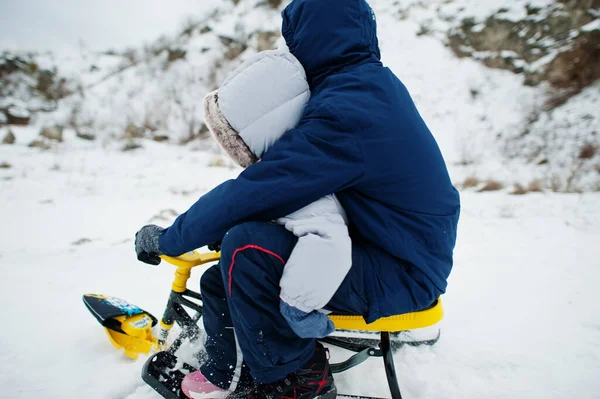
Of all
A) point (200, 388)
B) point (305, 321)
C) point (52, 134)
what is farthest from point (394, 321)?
point (52, 134)

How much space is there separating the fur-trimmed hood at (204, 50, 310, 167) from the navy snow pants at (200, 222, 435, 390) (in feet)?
1.02

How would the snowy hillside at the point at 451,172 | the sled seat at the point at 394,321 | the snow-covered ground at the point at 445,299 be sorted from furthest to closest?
1. the snowy hillside at the point at 451,172
2. the snow-covered ground at the point at 445,299
3. the sled seat at the point at 394,321

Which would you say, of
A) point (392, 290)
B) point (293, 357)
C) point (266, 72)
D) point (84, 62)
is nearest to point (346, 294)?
point (392, 290)

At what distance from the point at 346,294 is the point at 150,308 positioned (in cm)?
145

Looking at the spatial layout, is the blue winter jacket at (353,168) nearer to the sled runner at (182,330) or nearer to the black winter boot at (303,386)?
the sled runner at (182,330)

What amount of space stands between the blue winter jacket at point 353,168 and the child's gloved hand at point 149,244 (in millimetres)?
87

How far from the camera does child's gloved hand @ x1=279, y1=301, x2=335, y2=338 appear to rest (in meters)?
0.99

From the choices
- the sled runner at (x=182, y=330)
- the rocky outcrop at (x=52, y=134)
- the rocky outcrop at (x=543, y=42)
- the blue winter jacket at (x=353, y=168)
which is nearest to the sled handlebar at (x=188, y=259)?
the sled runner at (x=182, y=330)

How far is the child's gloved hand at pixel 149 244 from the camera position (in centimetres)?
128

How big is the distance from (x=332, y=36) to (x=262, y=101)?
344 millimetres

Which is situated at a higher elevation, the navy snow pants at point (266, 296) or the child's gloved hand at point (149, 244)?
the child's gloved hand at point (149, 244)

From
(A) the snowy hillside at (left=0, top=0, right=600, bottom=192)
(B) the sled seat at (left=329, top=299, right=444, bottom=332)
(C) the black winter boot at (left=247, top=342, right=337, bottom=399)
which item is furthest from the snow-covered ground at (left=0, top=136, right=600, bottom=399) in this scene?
(A) the snowy hillside at (left=0, top=0, right=600, bottom=192)

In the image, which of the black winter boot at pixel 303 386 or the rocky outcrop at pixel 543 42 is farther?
the rocky outcrop at pixel 543 42

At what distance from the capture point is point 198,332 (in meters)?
1.48
